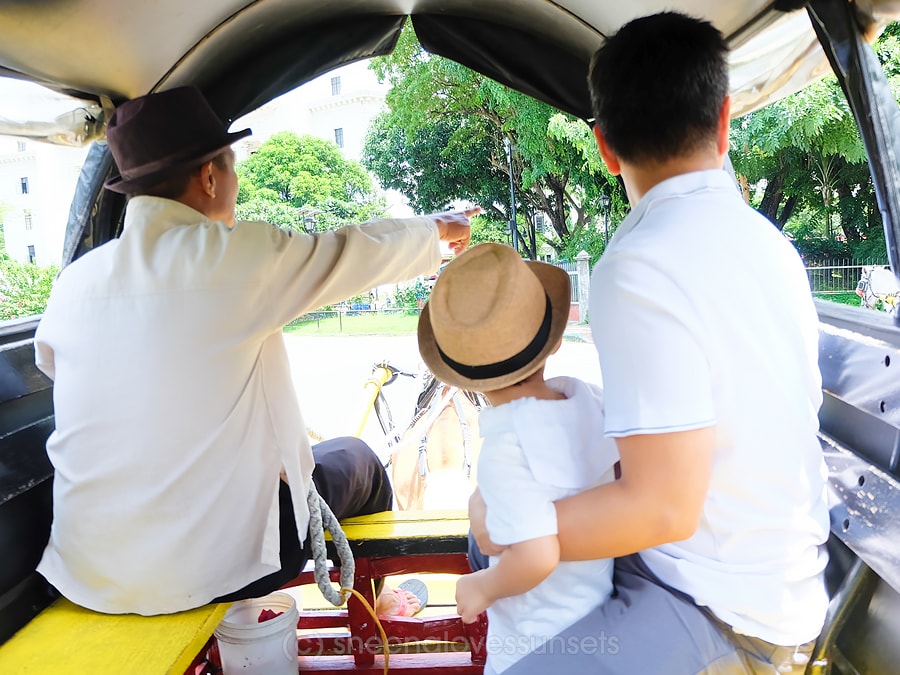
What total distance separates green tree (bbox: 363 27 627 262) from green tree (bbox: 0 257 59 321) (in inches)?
292

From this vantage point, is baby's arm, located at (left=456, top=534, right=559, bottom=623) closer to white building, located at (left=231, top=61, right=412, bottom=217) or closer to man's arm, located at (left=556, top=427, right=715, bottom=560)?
man's arm, located at (left=556, top=427, right=715, bottom=560)

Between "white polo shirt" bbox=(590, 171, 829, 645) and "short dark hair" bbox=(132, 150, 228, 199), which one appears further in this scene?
"short dark hair" bbox=(132, 150, 228, 199)

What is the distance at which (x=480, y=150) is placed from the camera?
18016mm

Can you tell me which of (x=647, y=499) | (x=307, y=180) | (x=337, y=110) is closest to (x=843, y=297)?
(x=647, y=499)

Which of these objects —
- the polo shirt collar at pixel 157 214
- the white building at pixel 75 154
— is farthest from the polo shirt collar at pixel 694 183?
the white building at pixel 75 154

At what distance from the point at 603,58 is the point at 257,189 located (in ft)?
87.2

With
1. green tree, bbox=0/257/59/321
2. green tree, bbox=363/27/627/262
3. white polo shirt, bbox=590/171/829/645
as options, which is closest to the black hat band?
white polo shirt, bbox=590/171/829/645

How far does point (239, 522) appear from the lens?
154 centimetres

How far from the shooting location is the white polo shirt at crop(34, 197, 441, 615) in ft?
4.73

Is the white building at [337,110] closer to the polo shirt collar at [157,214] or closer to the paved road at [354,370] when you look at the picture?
the paved road at [354,370]

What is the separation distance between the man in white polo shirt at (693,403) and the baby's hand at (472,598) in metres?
0.06

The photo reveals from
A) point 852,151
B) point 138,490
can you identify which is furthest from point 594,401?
point 852,151

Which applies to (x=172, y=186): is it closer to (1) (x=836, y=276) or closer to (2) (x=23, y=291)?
(2) (x=23, y=291)

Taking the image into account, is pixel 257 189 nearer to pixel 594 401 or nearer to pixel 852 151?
pixel 852 151
